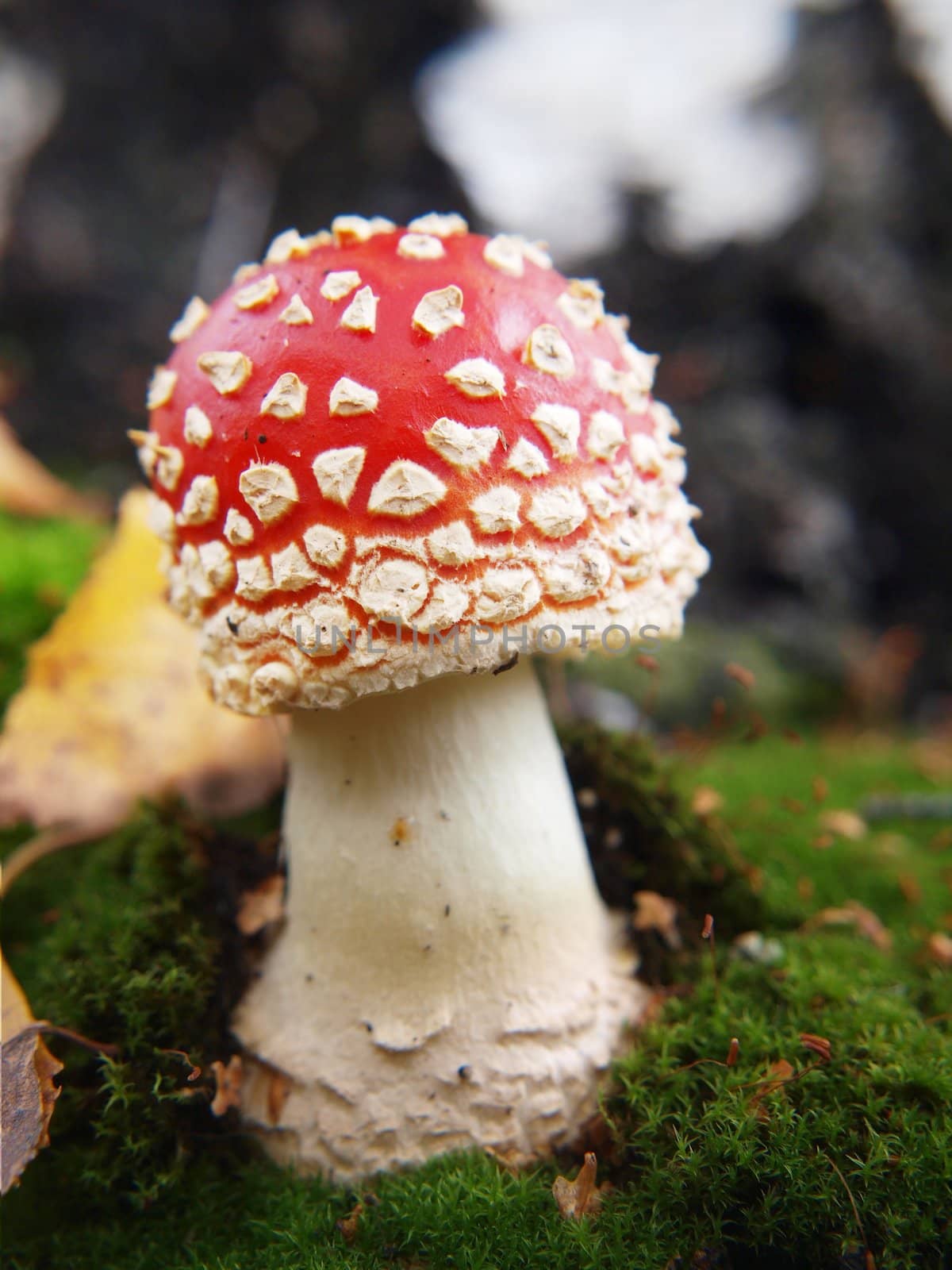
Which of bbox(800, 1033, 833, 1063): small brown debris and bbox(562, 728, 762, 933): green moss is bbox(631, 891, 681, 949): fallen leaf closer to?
bbox(562, 728, 762, 933): green moss

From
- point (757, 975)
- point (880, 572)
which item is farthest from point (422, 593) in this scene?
point (880, 572)

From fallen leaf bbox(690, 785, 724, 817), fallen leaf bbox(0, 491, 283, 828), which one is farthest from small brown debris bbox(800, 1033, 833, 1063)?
fallen leaf bbox(0, 491, 283, 828)

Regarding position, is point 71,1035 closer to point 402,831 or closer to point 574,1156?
point 402,831

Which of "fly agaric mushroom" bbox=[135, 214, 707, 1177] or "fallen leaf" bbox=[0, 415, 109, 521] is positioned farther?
"fallen leaf" bbox=[0, 415, 109, 521]

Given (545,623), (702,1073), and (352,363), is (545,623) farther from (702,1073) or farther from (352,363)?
(702,1073)

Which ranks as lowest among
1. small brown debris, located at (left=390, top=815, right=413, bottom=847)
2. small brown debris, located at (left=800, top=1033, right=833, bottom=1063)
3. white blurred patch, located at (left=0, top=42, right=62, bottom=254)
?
small brown debris, located at (left=800, top=1033, right=833, bottom=1063)
